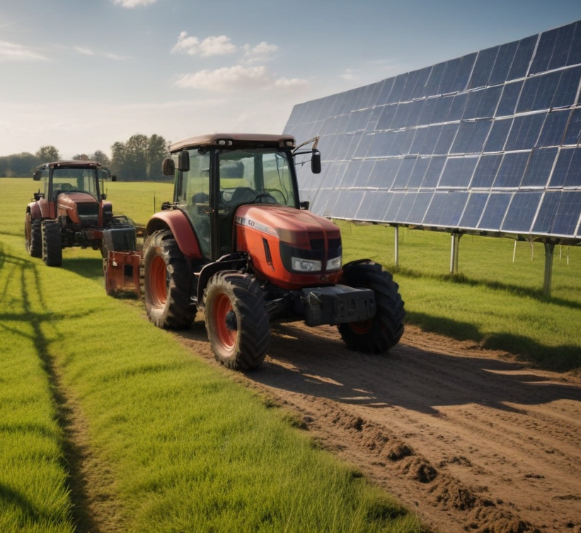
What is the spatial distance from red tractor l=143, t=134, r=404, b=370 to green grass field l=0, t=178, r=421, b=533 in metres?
0.74

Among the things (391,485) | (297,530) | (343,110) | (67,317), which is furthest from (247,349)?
(343,110)

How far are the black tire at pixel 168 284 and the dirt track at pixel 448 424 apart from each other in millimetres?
481

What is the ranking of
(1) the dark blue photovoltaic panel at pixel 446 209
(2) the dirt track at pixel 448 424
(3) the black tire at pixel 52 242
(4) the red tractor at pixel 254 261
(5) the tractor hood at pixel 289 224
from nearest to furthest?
(2) the dirt track at pixel 448 424, (4) the red tractor at pixel 254 261, (5) the tractor hood at pixel 289 224, (1) the dark blue photovoltaic panel at pixel 446 209, (3) the black tire at pixel 52 242

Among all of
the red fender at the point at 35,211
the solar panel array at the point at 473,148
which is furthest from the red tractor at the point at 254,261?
the red fender at the point at 35,211

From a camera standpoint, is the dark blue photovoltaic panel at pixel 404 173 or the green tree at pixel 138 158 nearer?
the dark blue photovoltaic panel at pixel 404 173

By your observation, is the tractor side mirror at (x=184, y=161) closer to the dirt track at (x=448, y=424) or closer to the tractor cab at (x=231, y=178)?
the tractor cab at (x=231, y=178)

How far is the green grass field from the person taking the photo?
4.18m

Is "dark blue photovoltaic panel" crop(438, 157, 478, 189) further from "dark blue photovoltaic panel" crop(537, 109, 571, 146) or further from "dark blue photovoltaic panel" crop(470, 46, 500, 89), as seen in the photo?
"dark blue photovoltaic panel" crop(470, 46, 500, 89)

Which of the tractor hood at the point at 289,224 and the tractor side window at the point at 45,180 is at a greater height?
the tractor side window at the point at 45,180

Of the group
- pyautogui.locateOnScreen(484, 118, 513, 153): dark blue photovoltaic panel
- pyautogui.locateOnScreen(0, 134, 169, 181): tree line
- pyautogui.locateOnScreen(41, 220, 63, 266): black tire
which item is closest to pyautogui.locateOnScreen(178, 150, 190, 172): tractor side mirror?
pyautogui.locateOnScreen(484, 118, 513, 153): dark blue photovoltaic panel

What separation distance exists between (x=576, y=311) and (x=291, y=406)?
22.4 feet

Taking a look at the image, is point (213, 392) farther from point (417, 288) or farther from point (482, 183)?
point (482, 183)

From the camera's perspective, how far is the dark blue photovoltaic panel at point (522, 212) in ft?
38.4

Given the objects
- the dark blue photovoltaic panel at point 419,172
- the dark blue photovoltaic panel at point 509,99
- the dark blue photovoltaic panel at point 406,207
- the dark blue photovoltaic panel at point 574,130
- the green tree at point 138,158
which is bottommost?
the dark blue photovoltaic panel at point 406,207
